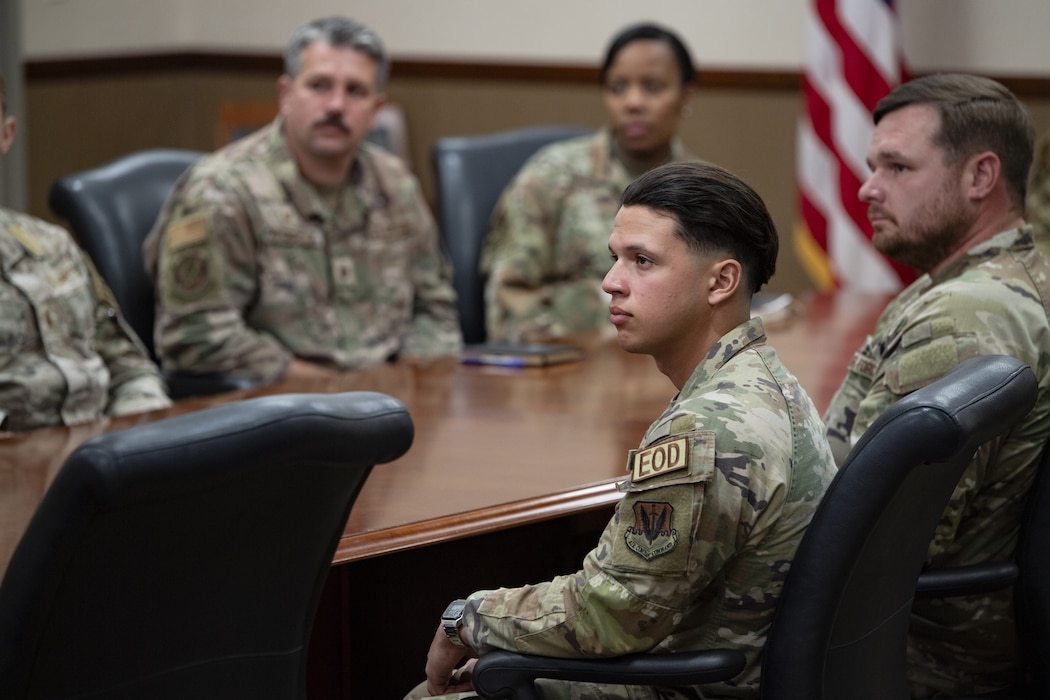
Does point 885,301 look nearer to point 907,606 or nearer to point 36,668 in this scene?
point 907,606

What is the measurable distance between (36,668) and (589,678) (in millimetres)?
539

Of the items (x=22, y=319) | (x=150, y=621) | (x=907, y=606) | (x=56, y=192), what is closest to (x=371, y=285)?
(x=56, y=192)

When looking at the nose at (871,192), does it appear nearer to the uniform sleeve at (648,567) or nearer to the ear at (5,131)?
the uniform sleeve at (648,567)

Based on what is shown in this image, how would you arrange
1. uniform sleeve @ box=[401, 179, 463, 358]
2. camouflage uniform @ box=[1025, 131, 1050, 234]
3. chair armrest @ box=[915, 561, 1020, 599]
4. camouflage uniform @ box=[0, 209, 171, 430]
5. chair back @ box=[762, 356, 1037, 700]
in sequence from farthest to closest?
camouflage uniform @ box=[1025, 131, 1050, 234] → uniform sleeve @ box=[401, 179, 463, 358] → camouflage uniform @ box=[0, 209, 171, 430] → chair armrest @ box=[915, 561, 1020, 599] → chair back @ box=[762, 356, 1037, 700]

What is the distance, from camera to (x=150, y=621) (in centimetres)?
117

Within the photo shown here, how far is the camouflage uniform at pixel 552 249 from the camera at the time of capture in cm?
359

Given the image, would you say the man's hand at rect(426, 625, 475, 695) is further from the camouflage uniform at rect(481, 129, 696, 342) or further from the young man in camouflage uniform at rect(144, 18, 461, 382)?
the camouflage uniform at rect(481, 129, 696, 342)

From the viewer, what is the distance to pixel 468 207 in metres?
3.73

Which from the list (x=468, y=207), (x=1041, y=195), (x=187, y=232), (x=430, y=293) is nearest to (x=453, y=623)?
(x=187, y=232)

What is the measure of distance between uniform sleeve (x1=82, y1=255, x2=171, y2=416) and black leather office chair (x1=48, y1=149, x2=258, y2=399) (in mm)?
256

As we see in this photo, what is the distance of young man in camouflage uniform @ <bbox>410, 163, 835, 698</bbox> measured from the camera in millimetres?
1384

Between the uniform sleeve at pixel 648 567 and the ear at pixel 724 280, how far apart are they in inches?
7.5

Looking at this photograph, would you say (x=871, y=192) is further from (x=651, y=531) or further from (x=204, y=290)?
(x=204, y=290)

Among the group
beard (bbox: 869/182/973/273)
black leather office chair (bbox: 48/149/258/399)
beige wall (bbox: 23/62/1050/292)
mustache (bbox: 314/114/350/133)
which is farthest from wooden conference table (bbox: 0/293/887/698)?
beige wall (bbox: 23/62/1050/292)
